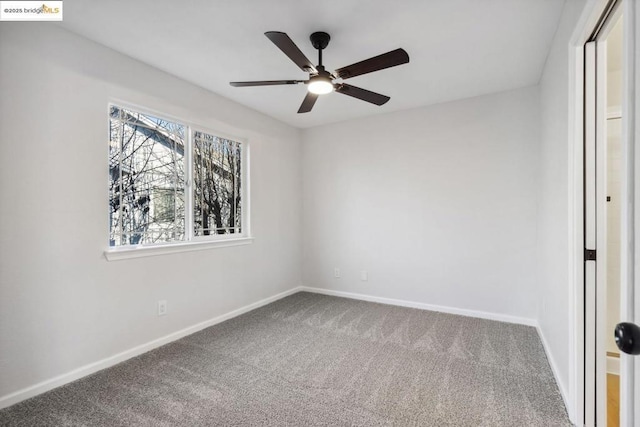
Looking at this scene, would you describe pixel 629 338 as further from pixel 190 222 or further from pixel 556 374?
pixel 190 222

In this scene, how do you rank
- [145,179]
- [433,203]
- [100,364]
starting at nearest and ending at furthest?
1. [100,364]
2. [145,179]
3. [433,203]

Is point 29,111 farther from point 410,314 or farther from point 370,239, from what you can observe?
point 410,314

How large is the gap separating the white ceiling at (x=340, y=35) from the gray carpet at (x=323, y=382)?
2.43 metres

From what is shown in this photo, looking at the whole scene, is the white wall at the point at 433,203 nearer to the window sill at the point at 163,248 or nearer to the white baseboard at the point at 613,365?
the white baseboard at the point at 613,365

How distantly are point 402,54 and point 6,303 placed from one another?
2836 mm

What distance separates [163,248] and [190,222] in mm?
406

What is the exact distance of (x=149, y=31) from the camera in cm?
217

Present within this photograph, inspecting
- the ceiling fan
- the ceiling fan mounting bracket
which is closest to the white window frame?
the ceiling fan

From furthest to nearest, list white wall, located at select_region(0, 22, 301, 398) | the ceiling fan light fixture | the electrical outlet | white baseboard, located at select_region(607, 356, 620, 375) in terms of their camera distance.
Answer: the electrical outlet, white baseboard, located at select_region(607, 356, 620, 375), the ceiling fan light fixture, white wall, located at select_region(0, 22, 301, 398)

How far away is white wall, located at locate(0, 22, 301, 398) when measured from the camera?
1917 millimetres

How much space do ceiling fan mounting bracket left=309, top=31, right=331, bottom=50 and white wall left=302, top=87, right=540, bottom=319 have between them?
1856 mm

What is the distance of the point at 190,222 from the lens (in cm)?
308

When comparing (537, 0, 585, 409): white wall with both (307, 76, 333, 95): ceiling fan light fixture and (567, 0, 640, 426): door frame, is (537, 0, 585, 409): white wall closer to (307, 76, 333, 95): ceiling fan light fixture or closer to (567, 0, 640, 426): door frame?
(567, 0, 640, 426): door frame

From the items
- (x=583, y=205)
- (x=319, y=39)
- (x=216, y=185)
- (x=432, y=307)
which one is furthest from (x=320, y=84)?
(x=432, y=307)
